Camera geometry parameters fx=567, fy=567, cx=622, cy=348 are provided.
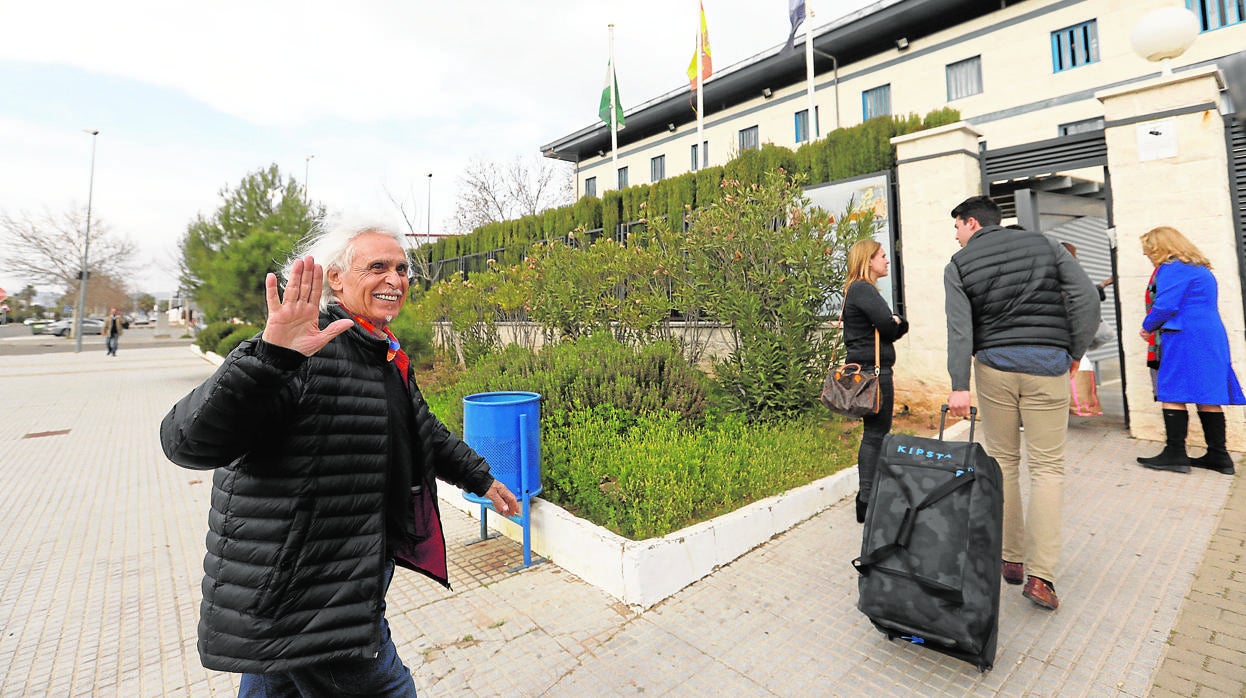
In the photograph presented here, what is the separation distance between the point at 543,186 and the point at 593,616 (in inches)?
1186

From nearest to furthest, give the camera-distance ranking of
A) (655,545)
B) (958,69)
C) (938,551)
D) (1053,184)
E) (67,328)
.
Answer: (938,551) → (655,545) → (1053,184) → (958,69) → (67,328)

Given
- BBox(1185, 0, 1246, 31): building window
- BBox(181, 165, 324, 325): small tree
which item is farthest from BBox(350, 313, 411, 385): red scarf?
BBox(1185, 0, 1246, 31): building window

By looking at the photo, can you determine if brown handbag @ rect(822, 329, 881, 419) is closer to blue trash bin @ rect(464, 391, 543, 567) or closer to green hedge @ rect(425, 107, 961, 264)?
blue trash bin @ rect(464, 391, 543, 567)

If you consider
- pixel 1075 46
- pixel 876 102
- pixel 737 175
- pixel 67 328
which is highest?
pixel 876 102

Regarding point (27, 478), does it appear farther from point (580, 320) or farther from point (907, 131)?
point (907, 131)

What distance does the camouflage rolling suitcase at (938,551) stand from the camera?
2350mm

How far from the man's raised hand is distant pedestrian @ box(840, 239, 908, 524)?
3.67 meters

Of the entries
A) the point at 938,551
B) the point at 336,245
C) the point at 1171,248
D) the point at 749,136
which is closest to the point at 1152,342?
the point at 1171,248

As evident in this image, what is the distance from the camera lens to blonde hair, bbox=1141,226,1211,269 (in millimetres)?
4695

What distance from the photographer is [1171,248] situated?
475 cm

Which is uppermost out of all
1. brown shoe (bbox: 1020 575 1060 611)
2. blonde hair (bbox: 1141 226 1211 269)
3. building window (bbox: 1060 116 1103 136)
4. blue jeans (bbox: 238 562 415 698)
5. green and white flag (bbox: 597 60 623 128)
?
green and white flag (bbox: 597 60 623 128)

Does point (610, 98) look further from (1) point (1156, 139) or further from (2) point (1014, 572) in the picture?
(2) point (1014, 572)

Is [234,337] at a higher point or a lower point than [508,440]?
higher

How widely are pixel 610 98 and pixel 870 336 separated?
16844 millimetres
